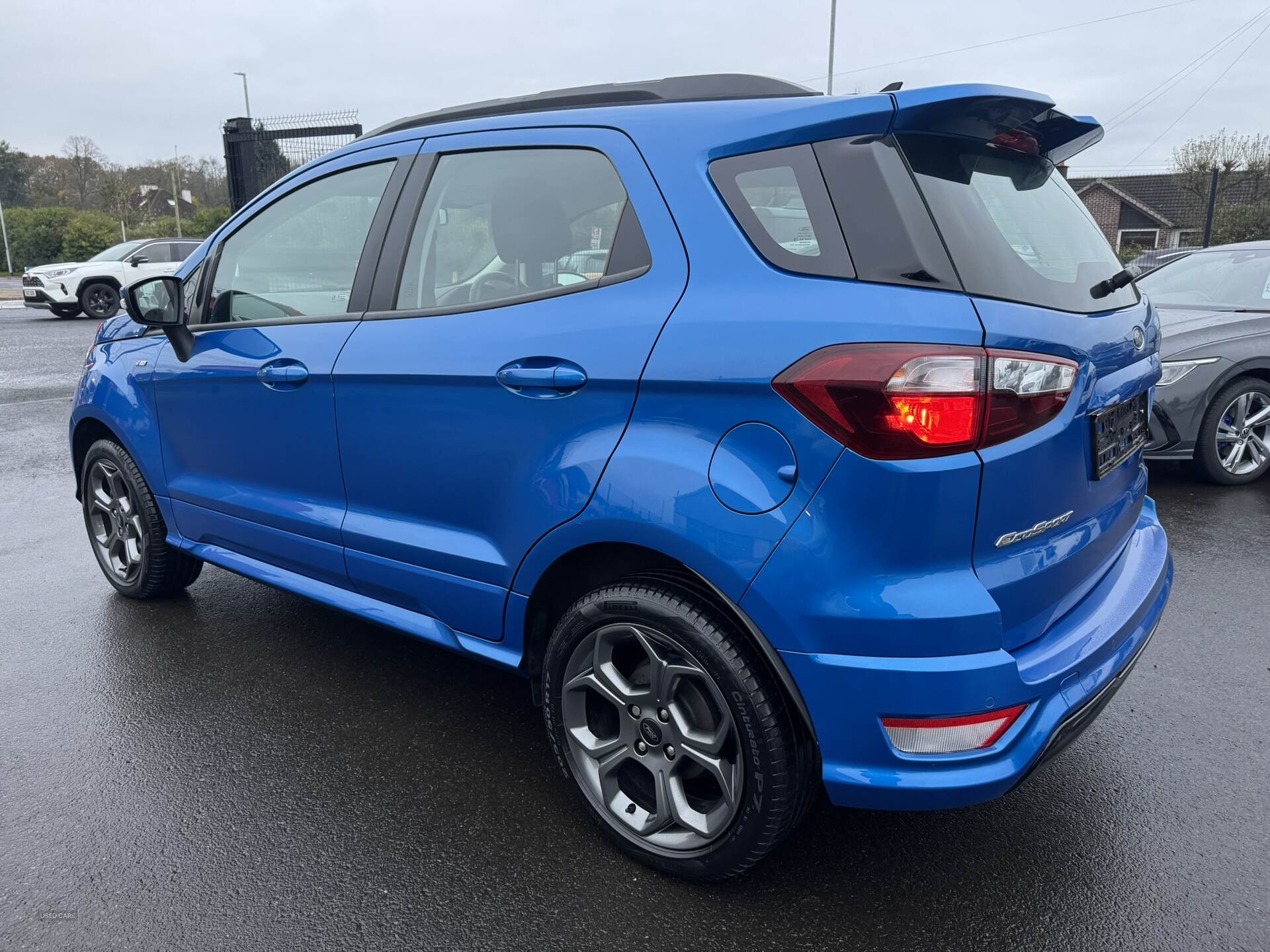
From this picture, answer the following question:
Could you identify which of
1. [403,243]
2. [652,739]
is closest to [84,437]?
[403,243]

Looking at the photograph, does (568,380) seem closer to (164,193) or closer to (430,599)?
(430,599)

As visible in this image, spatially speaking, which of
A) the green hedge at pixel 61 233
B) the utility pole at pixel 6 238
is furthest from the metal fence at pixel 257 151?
the utility pole at pixel 6 238

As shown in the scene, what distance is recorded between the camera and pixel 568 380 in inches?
87.4

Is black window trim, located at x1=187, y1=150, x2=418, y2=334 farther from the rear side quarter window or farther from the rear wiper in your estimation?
the rear wiper

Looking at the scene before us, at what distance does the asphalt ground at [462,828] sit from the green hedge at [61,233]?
40326mm

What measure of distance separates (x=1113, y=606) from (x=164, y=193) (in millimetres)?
80299

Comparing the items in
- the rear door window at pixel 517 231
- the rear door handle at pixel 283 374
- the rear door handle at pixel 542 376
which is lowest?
the rear door handle at pixel 283 374

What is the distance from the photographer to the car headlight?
5629mm

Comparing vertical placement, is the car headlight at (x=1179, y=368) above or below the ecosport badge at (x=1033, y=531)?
below

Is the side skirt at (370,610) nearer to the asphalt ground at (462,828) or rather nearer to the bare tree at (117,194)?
the asphalt ground at (462,828)

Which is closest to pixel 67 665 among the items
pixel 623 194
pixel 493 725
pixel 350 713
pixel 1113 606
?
pixel 350 713

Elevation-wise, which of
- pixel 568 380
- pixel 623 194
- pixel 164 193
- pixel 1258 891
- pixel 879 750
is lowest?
pixel 1258 891

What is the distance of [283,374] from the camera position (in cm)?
299

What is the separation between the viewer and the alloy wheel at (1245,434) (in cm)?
578
